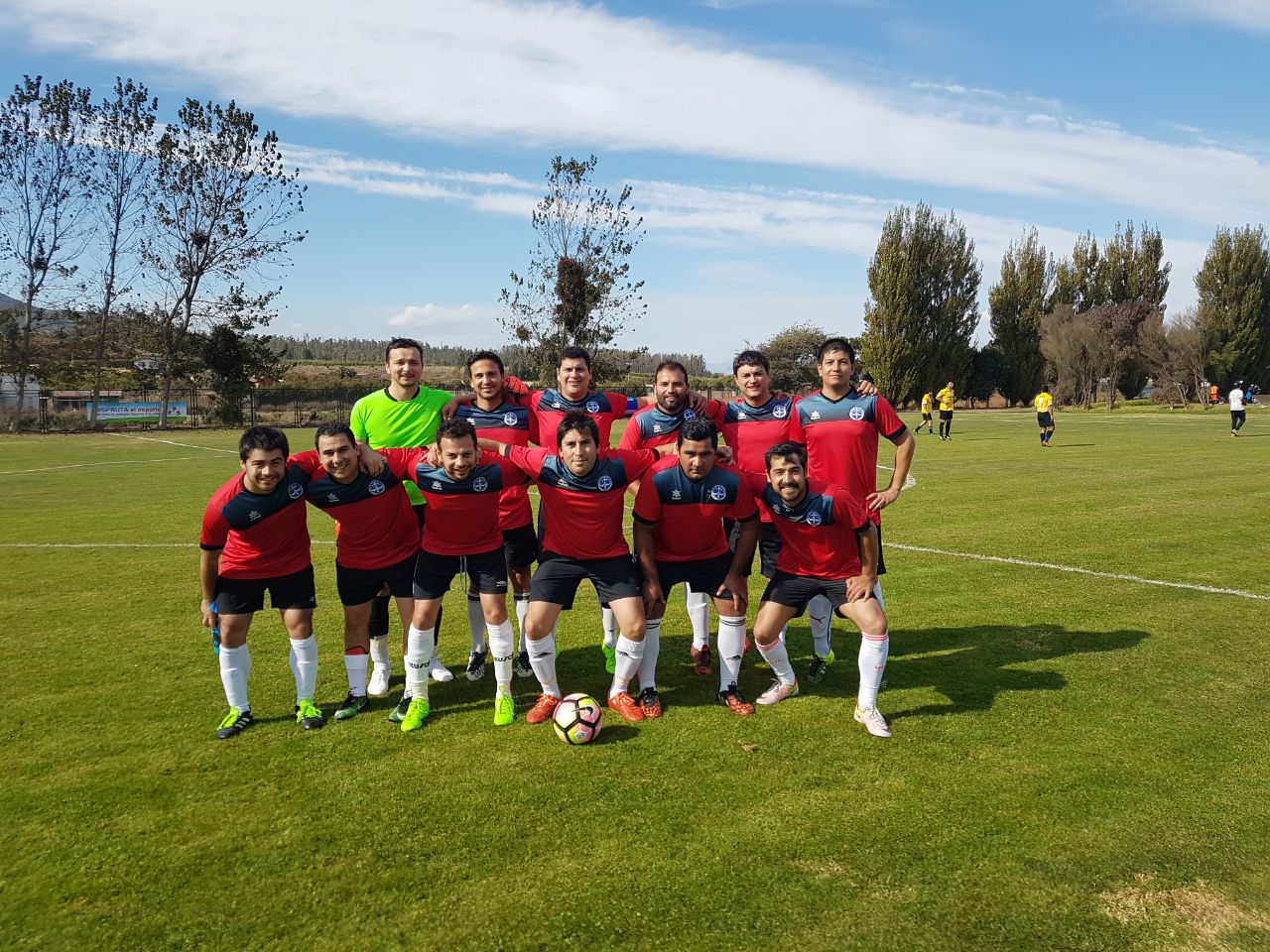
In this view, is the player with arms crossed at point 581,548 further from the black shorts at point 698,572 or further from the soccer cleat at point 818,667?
the soccer cleat at point 818,667

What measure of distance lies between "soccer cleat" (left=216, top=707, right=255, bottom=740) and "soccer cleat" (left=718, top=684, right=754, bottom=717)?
2774 mm

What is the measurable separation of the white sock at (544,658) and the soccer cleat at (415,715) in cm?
67

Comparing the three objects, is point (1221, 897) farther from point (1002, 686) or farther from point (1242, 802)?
point (1002, 686)

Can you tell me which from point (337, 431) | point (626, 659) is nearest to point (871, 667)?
point (626, 659)

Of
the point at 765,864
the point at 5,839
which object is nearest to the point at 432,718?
the point at 5,839

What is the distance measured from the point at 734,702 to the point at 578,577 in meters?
1.19

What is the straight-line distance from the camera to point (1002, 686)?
17.4 ft

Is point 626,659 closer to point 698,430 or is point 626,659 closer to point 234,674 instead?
point 698,430

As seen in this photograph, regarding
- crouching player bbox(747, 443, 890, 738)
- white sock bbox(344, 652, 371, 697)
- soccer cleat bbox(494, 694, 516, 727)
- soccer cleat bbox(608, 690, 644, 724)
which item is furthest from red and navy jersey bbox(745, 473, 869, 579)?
white sock bbox(344, 652, 371, 697)

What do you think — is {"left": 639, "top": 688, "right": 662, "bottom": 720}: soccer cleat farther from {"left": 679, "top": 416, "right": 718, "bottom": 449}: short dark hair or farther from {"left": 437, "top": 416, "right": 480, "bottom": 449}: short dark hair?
{"left": 437, "top": 416, "right": 480, "bottom": 449}: short dark hair

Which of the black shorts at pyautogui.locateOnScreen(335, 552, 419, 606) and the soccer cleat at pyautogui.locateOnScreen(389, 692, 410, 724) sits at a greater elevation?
the black shorts at pyautogui.locateOnScreen(335, 552, 419, 606)

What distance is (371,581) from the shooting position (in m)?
5.15

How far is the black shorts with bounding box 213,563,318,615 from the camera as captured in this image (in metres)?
4.78

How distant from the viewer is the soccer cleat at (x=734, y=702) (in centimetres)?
492
